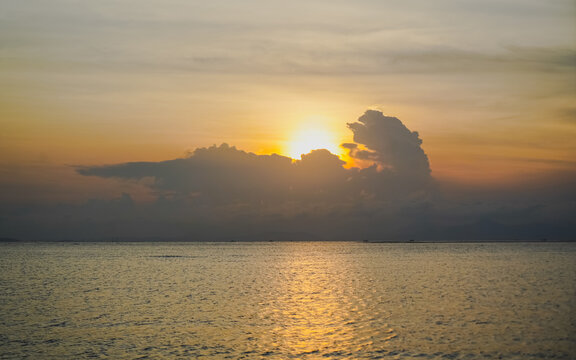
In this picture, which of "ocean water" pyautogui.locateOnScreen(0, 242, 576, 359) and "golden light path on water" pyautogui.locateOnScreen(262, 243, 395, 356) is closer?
"ocean water" pyautogui.locateOnScreen(0, 242, 576, 359)

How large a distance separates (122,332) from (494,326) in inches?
1236

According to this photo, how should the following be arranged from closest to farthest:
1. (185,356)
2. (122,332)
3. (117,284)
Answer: (185,356) → (122,332) → (117,284)

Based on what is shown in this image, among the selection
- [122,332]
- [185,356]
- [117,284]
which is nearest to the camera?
[185,356]

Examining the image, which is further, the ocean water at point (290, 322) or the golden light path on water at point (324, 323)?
the golden light path on water at point (324, 323)

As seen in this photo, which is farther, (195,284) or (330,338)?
(195,284)

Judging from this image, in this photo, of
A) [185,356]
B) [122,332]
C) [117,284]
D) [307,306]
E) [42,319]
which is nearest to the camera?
[185,356]

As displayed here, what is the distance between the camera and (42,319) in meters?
50.6

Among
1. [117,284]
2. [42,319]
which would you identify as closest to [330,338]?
[42,319]

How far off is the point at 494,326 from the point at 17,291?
213ft

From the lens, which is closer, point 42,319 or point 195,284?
point 42,319

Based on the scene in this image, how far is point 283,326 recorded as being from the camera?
46344 millimetres

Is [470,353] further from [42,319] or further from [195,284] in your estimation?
[195,284]

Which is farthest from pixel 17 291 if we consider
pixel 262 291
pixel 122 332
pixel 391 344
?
pixel 391 344

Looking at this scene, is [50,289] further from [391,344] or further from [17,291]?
[391,344]
